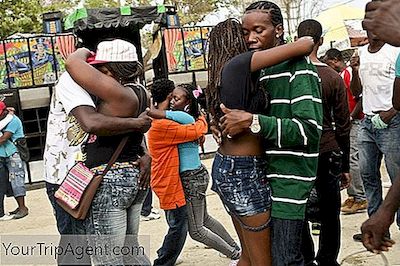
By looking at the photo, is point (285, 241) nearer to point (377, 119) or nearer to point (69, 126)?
point (69, 126)

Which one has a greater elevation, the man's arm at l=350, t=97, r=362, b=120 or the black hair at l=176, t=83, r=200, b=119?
the black hair at l=176, t=83, r=200, b=119

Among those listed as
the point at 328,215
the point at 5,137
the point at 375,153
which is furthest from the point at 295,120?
the point at 5,137

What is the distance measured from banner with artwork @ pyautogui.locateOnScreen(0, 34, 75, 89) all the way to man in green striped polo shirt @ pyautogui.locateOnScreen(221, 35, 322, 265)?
9553 mm

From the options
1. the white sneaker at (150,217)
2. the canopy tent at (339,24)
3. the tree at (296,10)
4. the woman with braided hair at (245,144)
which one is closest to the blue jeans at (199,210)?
the woman with braided hair at (245,144)

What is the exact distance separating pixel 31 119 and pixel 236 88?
11475mm

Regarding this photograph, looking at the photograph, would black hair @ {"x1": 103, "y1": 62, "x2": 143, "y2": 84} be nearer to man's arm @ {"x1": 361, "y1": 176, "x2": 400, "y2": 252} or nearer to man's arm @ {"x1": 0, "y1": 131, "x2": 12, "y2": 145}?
man's arm @ {"x1": 361, "y1": 176, "x2": 400, "y2": 252}

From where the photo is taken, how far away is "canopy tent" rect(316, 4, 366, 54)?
20359mm

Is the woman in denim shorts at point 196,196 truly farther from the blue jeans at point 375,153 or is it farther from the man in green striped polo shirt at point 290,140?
the man in green striped polo shirt at point 290,140

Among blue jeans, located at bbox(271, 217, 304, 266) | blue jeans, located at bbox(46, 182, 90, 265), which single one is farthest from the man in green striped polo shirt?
blue jeans, located at bbox(46, 182, 90, 265)

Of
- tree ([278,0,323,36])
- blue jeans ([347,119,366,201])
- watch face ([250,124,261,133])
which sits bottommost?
tree ([278,0,323,36])

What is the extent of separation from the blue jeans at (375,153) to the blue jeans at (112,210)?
2492 mm

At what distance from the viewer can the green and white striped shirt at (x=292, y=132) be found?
9.93 feet

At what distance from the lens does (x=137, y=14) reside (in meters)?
13.8

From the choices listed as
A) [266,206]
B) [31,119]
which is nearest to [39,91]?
[31,119]
